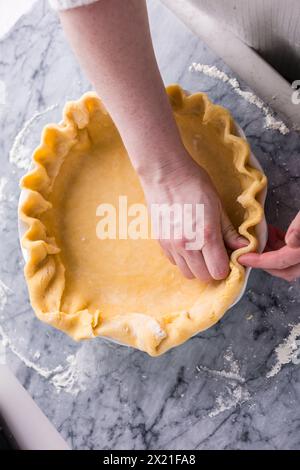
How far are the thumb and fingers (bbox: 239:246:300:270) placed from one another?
0.03m

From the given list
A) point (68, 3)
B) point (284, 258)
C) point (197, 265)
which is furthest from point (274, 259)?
point (68, 3)

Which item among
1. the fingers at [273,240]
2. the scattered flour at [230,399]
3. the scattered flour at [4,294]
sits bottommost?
the scattered flour at [230,399]

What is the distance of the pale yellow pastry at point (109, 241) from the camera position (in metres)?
0.98

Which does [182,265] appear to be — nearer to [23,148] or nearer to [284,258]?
[284,258]

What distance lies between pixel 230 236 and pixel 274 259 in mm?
95

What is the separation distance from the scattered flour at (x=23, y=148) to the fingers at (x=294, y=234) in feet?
1.98

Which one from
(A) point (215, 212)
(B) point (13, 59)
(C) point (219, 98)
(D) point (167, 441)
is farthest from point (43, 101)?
(D) point (167, 441)

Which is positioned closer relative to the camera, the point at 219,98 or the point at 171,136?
the point at 171,136

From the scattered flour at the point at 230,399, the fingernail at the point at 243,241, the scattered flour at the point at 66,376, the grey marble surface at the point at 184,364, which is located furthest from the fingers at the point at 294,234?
the scattered flour at the point at 66,376

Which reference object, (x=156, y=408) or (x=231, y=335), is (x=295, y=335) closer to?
(x=231, y=335)

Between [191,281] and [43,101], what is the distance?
51 centimetres

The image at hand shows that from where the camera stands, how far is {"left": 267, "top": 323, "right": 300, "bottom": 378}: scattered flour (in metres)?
1.05

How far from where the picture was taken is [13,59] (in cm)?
128

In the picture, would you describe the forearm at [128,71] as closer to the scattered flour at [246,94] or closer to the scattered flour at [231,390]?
the scattered flour at [246,94]
